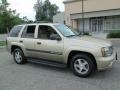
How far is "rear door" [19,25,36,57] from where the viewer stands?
7199 mm

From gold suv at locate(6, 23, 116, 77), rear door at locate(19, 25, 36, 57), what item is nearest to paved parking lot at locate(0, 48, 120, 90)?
gold suv at locate(6, 23, 116, 77)

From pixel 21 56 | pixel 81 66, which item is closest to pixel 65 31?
pixel 81 66

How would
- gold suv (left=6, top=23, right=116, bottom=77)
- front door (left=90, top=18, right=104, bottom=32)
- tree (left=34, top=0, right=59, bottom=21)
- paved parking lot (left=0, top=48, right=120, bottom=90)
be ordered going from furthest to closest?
tree (left=34, top=0, right=59, bottom=21)
front door (left=90, top=18, right=104, bottom=32)
gold suv (left=6, top=23, right=116, bottom=77)
paved parking lot (left=0, top=48, right=120, bottom=90)

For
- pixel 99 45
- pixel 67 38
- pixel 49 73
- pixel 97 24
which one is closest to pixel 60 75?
pixel 49 73

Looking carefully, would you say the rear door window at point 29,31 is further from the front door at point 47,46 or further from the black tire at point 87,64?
the black tire at point 87,64

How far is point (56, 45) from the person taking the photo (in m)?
6.29

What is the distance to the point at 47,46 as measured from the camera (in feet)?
21.5

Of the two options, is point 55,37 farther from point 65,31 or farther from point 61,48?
point 65,31

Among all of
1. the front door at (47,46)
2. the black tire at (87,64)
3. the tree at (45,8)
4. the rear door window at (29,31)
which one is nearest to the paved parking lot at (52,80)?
the black tire at (87,64)

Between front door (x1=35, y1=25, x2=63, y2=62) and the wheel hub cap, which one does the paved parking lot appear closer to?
the wheel hub cap

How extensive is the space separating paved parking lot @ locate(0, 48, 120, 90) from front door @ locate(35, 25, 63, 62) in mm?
617

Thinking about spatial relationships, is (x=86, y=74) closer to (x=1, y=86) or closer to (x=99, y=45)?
(x=99, y=45)

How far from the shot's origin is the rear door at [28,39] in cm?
720

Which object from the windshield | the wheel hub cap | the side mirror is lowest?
the wheel hub cap
